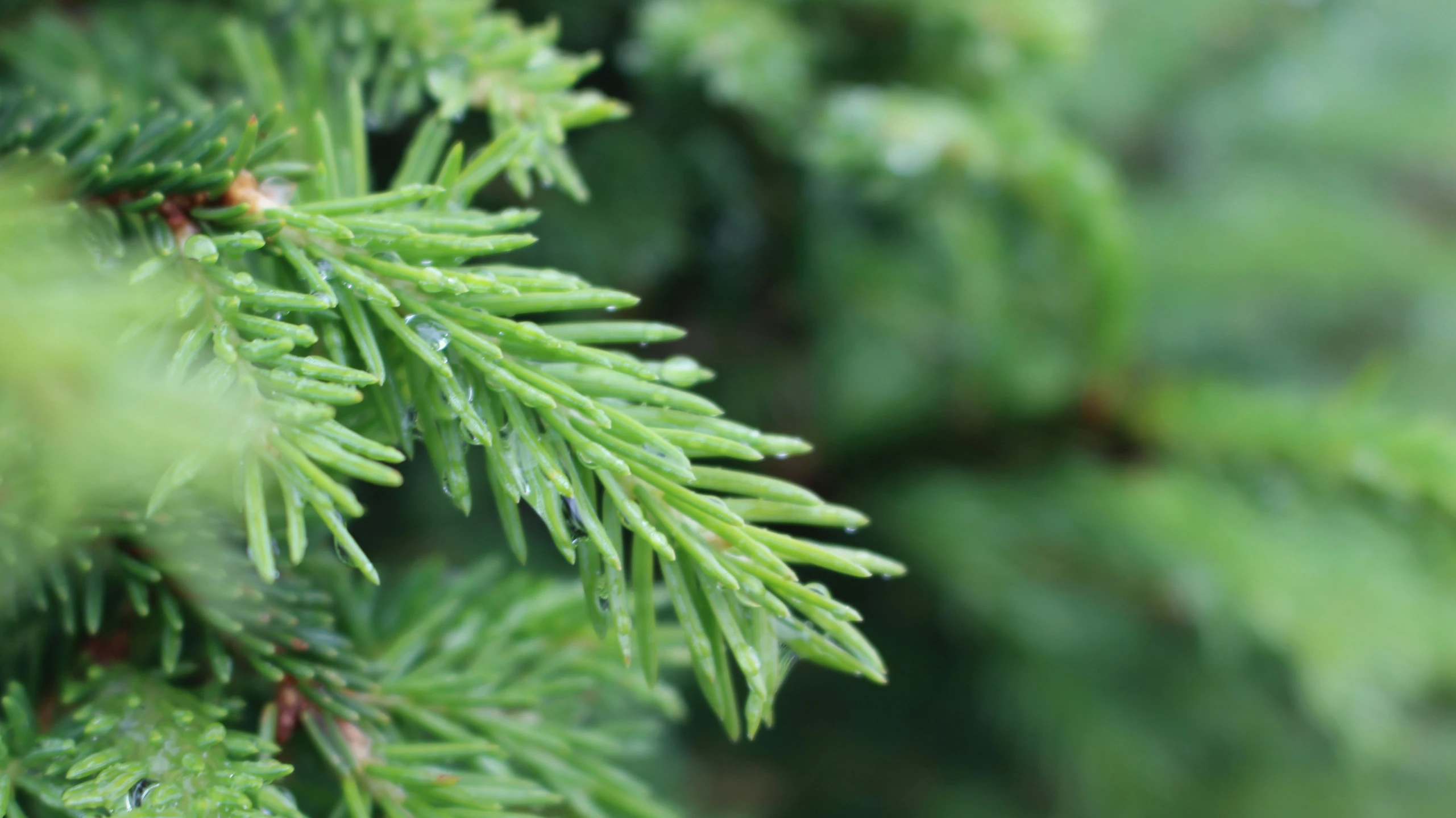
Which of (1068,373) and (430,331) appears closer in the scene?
(430,331)

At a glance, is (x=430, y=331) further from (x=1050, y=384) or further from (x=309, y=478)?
(x=1050, y=384)

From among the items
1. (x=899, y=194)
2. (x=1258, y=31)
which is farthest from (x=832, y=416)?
(x=1258, y=31)

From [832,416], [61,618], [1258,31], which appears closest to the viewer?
[61,618]

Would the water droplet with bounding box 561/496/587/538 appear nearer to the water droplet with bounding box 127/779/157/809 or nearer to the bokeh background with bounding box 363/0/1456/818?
the water droplet with bounding box 127/779/157/809

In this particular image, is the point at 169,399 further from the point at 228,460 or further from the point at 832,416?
the point at 832,416

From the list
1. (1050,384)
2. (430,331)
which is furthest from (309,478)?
(1050,384)

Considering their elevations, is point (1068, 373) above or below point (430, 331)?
above
